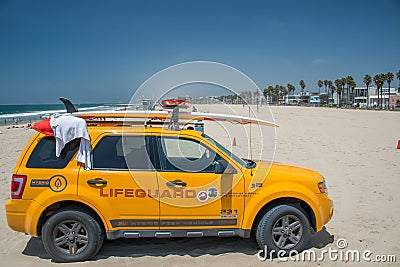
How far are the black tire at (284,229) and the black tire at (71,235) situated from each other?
2234mm

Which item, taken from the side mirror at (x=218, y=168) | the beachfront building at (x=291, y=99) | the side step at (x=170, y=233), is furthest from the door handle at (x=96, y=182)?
the beachfront building at (x=291, y=99)

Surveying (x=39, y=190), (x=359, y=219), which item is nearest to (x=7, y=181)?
(x=39, y=190)

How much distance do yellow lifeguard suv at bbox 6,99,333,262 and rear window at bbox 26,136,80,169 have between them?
1cm

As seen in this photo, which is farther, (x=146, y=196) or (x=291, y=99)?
(x=291, y=99)

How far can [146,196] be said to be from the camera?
4.23m

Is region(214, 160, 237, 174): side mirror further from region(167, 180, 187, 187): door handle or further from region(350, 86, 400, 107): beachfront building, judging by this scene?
region(350, 86, 400, 107): beachfront building

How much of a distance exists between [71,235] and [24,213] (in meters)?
0.67

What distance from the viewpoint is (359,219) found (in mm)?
5883

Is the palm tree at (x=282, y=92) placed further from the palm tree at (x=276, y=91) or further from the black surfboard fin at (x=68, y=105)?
the black surfboard fin at (x=68, y=105)

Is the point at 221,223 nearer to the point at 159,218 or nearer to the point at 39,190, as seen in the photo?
the point at 159,218

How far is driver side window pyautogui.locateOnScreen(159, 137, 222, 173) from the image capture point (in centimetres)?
443

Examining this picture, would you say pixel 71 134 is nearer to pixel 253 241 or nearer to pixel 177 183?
pixel 177 183

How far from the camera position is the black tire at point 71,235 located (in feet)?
13.6

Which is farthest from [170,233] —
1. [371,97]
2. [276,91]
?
[276,91]
